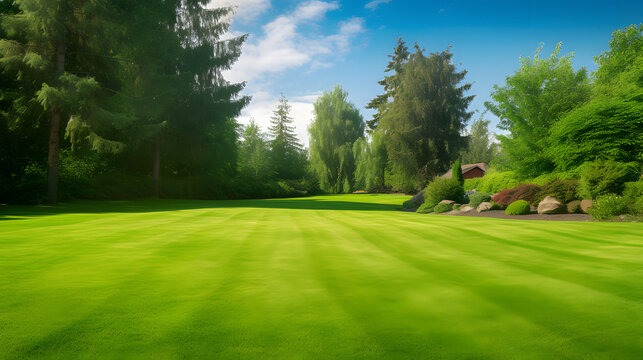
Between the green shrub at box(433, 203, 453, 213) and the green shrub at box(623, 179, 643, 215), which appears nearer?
the green shrub at box(623, 179, 643, 215)

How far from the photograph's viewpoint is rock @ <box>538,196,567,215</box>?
1230 centimetres

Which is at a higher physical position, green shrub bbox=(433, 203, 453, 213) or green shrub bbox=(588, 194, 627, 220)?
green shrub bbox=(588, 194, 627, 220)

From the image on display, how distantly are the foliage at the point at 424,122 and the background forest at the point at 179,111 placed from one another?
0.14m

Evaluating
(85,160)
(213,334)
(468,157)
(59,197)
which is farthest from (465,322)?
(468,157)

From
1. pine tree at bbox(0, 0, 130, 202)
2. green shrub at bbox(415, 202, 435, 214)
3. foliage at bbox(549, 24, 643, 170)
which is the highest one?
pine tree at bbox(0, 0, 130, 202)

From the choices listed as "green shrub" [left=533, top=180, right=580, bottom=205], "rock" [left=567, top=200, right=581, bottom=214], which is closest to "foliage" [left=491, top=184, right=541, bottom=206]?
"green shrub" [left=533, top=180, right=580, bottom=205]

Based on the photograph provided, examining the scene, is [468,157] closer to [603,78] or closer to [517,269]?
[603,78]

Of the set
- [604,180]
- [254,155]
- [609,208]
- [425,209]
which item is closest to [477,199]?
[425,209]

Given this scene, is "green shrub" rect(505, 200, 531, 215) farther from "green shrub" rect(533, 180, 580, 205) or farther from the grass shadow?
the grass shadow

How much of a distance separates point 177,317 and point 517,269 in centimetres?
365

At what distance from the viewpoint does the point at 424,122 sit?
34.8 metres

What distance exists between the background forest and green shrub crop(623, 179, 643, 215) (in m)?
1.09

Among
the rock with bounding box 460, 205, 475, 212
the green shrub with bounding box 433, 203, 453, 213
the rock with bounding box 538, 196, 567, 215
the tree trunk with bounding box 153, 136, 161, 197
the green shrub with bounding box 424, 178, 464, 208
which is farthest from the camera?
the tree trunk with bounding box 153, 136, 161, 197

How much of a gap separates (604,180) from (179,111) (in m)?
23.3
